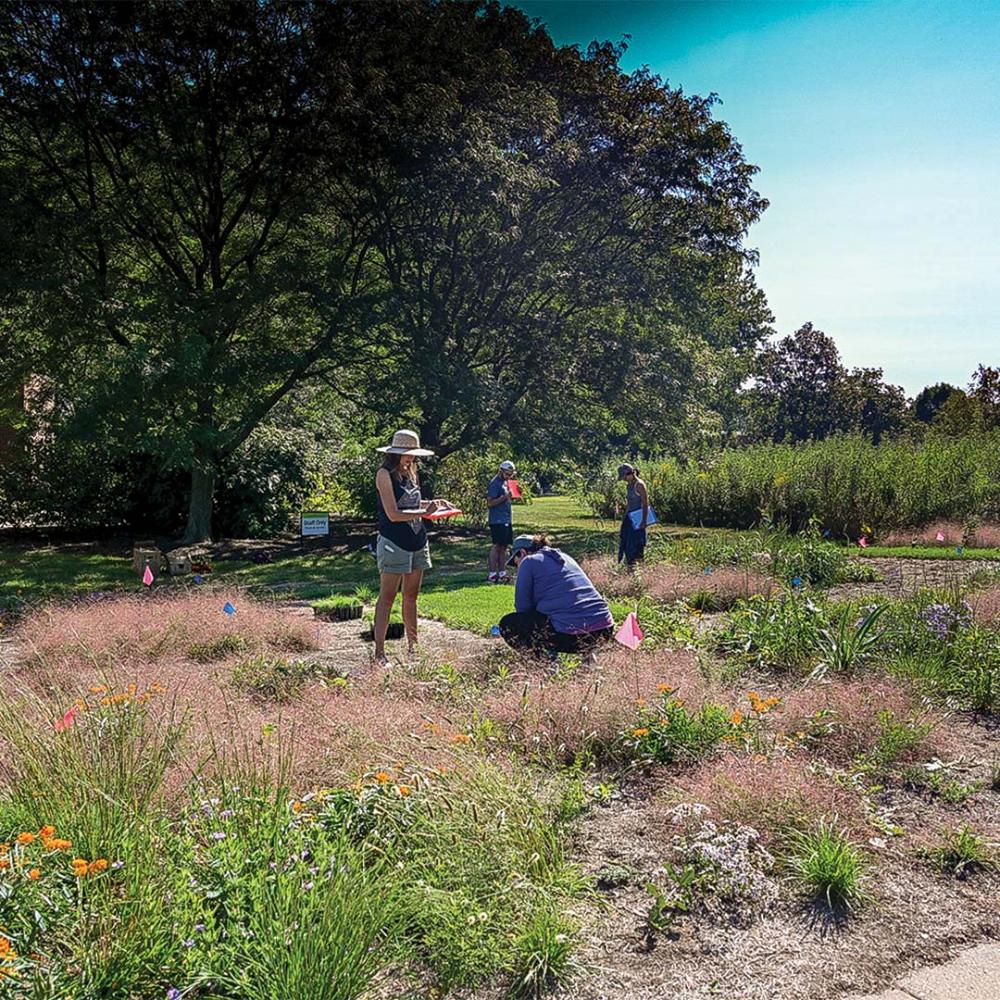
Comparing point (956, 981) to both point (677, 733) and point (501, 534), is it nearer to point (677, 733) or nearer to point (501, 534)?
point (677, 733)

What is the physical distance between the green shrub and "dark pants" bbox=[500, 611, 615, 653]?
271 cm

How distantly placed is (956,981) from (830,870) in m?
0.48

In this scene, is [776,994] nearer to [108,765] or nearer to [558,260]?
[108,765]

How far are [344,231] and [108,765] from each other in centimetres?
1323

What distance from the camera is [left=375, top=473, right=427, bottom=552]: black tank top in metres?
6.14

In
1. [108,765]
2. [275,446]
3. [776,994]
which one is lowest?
[776,994]

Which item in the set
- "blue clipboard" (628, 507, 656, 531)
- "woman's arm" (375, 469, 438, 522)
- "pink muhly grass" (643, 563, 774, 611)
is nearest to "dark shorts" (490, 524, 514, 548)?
→ "blue clipboard" (628, 507, 656, 531)

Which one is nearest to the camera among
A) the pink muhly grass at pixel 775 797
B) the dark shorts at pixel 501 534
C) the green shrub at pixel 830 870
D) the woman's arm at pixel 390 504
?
the green shrub at pixel 830 870

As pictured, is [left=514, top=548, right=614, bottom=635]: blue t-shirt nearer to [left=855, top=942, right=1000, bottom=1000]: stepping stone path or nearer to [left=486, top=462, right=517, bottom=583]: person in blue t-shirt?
[left=855, top=942, right=1000, bottom=1000]: stepping stone path

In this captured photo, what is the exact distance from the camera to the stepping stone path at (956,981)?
236 centimetres

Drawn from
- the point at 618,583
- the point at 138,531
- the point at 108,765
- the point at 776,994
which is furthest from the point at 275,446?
the point at 776,994

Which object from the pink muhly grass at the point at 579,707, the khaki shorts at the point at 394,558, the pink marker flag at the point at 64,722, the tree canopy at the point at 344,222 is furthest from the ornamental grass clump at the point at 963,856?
the tree canopy at the point at 344,222

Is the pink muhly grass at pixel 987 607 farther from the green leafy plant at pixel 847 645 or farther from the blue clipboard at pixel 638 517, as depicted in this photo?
the blue clipboard at pixel 638 517

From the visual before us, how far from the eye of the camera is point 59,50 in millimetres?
12156
